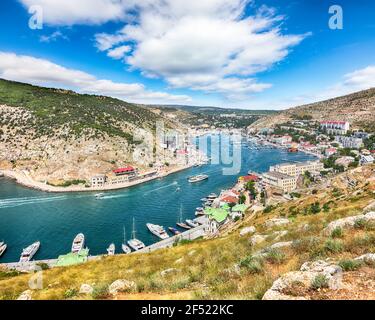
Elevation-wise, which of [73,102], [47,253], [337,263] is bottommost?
[47,253]

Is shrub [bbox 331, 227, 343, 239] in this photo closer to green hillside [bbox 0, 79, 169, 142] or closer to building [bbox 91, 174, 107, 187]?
building [bbox 91, 174, 107, 187]

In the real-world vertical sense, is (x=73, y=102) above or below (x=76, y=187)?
above

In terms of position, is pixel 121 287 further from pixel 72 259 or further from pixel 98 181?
pixel 98 181

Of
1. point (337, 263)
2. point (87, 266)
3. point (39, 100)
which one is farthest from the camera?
point (39, 100)
